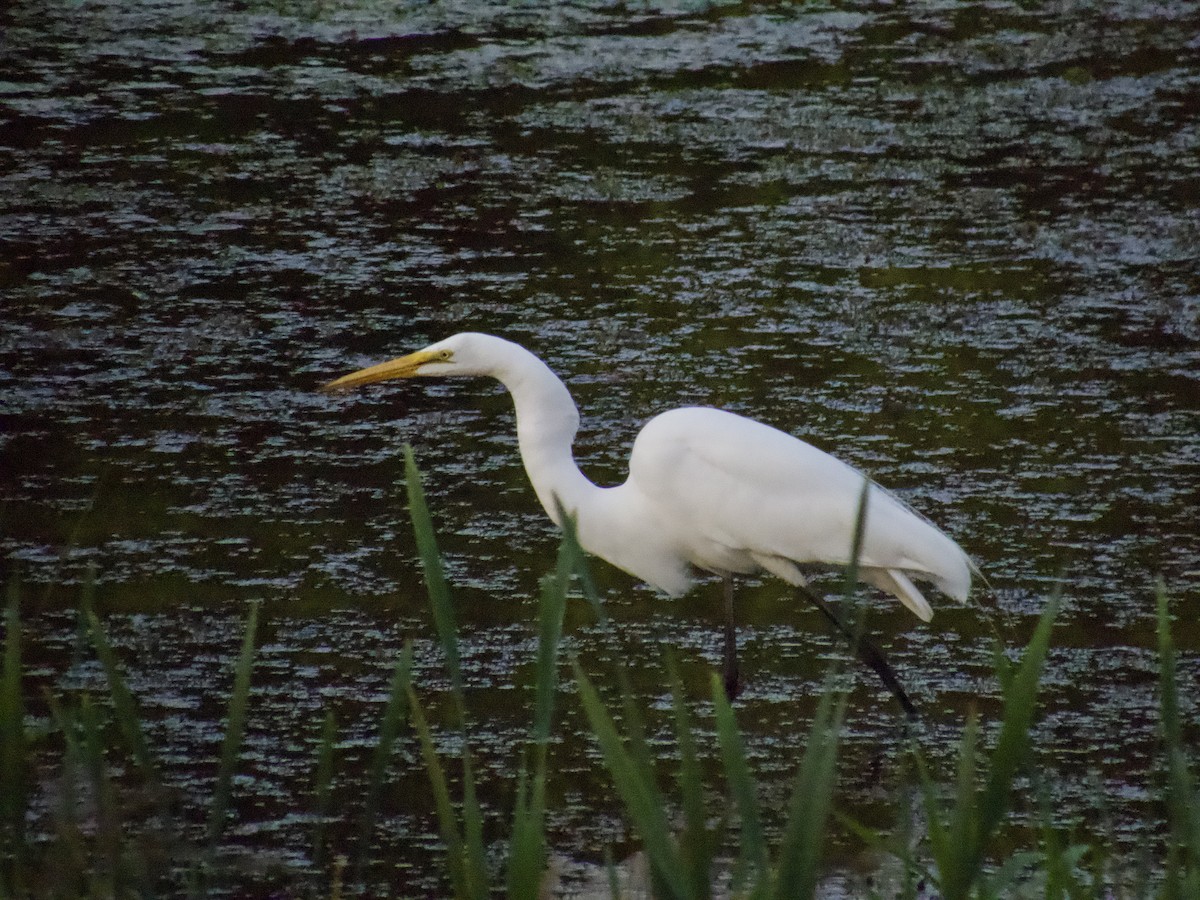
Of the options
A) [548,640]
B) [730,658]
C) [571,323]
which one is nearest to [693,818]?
[548,640]

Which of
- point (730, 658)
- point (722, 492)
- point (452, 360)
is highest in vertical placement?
point (452, 360)

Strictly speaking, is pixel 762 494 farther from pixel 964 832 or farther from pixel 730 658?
pixel 964 832

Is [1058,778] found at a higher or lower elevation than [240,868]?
lower

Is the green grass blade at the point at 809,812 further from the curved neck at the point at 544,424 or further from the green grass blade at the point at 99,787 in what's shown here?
the curved neck at the point at 544,424

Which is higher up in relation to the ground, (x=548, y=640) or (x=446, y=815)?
(x=548, y=640)

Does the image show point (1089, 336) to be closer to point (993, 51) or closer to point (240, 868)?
point (993, 51)

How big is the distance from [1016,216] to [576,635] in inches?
117

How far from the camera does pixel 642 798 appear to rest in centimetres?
154

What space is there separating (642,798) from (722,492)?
1862mm

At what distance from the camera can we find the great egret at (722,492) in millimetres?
3266

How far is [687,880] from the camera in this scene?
5.22ft

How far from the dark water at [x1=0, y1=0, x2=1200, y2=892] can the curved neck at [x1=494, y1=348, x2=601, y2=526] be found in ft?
1.14

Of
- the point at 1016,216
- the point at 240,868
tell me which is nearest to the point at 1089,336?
the point at 1016,216

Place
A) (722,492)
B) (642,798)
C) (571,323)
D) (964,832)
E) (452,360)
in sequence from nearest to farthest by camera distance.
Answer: (642,798), (964,832), (452,360), (722,492), (571,323)
